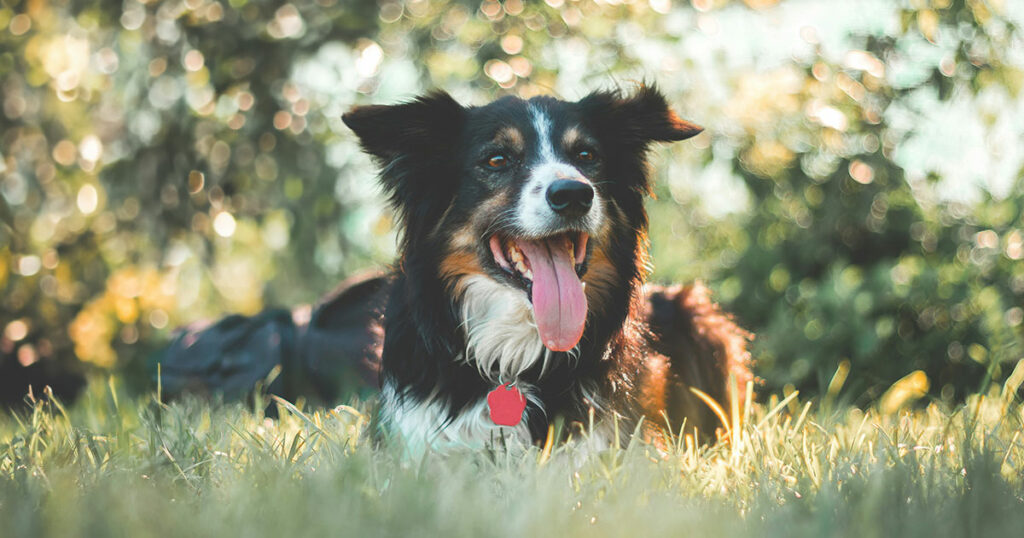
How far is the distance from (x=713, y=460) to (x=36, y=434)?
2190 millimetres

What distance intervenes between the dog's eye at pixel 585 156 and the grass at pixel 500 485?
1.07 m

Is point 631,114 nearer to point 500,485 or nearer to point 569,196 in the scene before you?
point 569,196

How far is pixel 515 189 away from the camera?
2.77 m

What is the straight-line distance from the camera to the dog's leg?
11.1 feet

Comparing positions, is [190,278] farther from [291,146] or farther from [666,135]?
[666,135]

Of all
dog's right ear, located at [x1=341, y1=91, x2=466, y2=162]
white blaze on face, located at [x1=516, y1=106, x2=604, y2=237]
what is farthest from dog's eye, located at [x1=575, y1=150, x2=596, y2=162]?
dog's right ear, located at [x1=341, y1=91, x2=466, y2=162]

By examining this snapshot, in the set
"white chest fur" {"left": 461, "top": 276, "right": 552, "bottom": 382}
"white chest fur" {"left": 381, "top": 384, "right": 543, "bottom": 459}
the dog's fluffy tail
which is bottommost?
the dog's fluffy tail

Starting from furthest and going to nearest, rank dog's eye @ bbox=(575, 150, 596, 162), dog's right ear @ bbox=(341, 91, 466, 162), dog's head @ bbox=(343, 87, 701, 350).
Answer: dog's eye @ bbox=(575, 150, 596, 162) < dog's right ear @ bbox=(341, 91, 466, 162) < dog's head @ bbox=(343, 87, 701, 350)


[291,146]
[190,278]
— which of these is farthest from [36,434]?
[190,278]

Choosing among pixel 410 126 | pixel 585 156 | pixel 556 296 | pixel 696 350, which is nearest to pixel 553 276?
pixel 556 296

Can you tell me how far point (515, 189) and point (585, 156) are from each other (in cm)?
35

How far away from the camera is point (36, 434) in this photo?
2.49 m

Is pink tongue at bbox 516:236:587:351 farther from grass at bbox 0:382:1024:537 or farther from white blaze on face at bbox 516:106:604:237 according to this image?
grass at bbox 0:382:1024:537

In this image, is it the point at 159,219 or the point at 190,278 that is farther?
the point at 190,278
